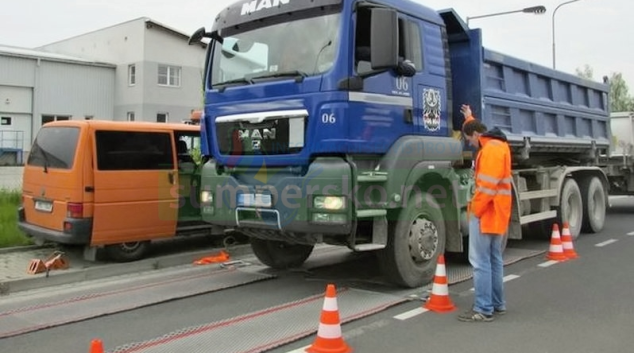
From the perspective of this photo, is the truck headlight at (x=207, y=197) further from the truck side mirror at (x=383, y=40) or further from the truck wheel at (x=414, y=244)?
the truck side mirror at (x=383, y=40)

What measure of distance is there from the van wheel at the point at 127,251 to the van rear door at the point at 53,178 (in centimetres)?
66

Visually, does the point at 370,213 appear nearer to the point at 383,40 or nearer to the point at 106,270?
the point at 383,40

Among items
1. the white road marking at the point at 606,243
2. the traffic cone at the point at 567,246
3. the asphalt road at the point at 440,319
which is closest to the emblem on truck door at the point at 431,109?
the asphalt road at the point at 440,319

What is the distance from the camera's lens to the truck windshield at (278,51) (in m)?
5.86

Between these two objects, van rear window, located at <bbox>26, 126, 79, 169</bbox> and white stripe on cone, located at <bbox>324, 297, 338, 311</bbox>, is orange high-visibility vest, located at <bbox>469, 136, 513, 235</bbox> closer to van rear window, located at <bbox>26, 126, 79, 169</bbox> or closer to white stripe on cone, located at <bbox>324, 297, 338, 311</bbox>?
white stripe on cone, located at <bbox>324, 297, 338, 311</bbox>

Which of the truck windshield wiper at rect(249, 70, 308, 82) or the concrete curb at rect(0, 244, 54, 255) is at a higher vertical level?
the truck windshield wiper at rect(249, 70, 308, 82)

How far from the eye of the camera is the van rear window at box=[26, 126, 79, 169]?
782cm

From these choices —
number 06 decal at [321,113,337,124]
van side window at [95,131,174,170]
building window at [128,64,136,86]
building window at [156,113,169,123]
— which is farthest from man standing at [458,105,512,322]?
building window at [128,64,136,86]

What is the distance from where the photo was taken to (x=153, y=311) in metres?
5.86

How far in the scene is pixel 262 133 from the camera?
6230 millimetres

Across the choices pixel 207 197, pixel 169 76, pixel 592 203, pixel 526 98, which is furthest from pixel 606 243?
pixel 169 76

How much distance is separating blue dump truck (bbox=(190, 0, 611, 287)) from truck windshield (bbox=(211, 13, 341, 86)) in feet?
0.04

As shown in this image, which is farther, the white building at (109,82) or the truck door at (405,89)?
the white building at (109,82)

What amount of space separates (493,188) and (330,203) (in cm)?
149
